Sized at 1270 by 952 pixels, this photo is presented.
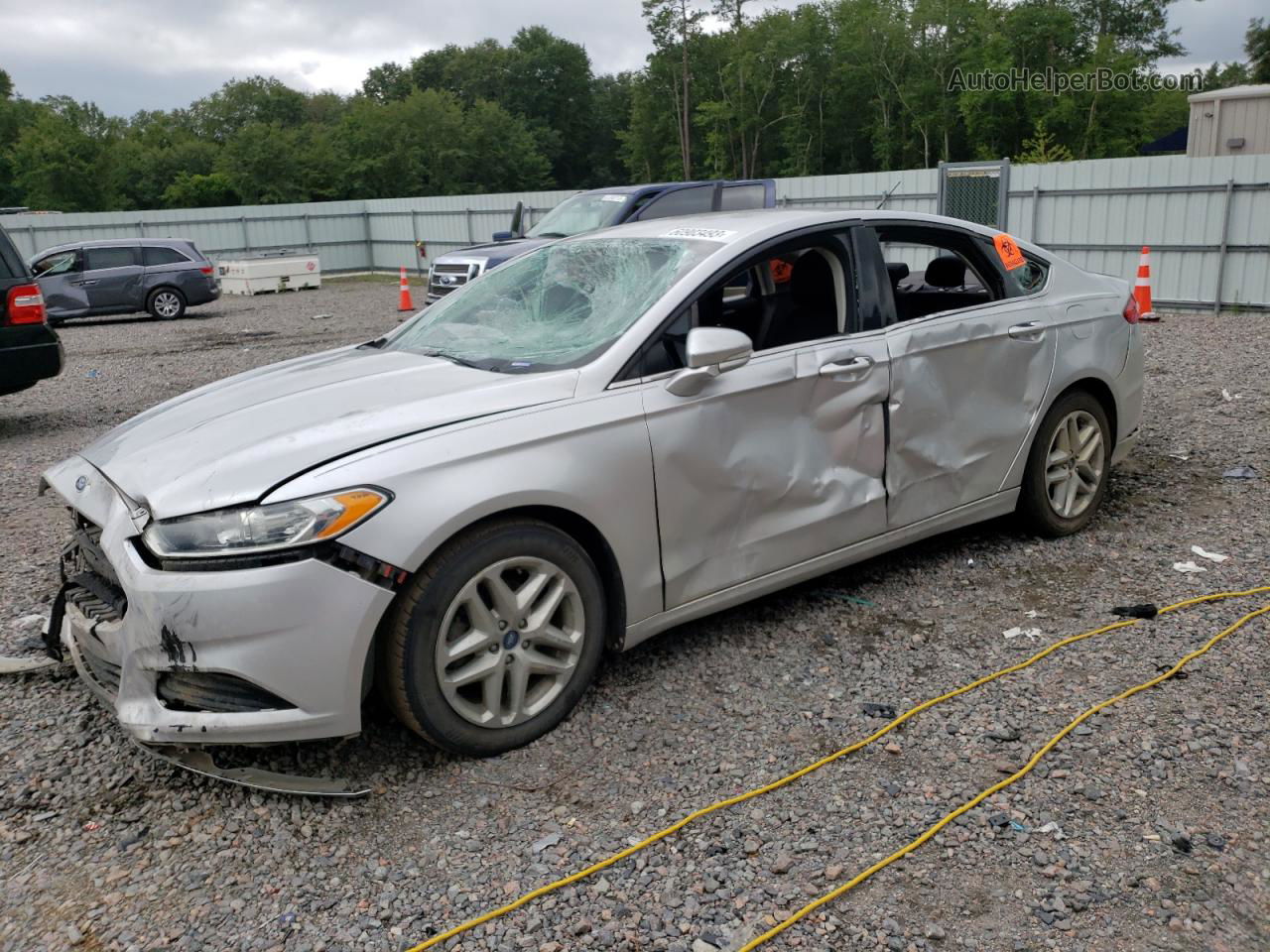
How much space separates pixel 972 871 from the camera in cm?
282

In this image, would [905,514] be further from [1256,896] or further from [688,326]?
[1256,896]

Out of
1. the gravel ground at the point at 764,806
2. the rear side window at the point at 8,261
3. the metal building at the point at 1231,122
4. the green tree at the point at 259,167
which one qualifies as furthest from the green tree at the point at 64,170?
the gravel ground at the point at 764,806

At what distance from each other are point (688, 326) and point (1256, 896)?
2.35 meters

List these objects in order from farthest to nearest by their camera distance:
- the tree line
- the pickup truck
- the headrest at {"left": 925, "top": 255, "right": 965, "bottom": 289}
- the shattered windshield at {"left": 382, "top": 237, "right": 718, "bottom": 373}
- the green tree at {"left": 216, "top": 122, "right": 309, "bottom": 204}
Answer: the green tree at {"left": 216, "top": 122, "right": 309, "bottom": 204}, the tree line, the pickup truck, the headrest at {"left": 925, "top": 255, "right": 965, "bottom": 289}, the shattered windshield at {"left": 382, "top": 237, "right": 718, "bottom": 373}

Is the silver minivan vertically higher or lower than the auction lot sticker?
lower

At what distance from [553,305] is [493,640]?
148cm

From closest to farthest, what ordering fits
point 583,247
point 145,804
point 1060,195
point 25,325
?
point 145,804
point 583,247
point 25,325
point 1060,195

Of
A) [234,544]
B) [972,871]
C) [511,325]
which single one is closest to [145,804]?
[234,544]

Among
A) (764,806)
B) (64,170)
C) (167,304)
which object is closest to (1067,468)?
(764,806)

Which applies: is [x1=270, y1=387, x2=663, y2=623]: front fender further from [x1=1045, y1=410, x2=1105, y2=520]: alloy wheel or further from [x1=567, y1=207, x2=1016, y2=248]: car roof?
[x1=1045, y1=410, x2=1105, y2=520]: alloy wheel

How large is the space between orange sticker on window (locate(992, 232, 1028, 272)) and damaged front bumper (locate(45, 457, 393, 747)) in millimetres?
3343

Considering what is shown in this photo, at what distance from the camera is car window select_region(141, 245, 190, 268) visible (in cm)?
2036

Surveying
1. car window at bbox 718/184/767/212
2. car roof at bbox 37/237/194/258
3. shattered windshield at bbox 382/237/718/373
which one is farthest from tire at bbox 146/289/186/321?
shattered windshield at bbox 382/237/718/373

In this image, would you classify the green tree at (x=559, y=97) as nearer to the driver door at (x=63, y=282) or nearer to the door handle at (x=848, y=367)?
the driver door at (x=63, y=282)
